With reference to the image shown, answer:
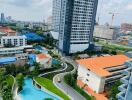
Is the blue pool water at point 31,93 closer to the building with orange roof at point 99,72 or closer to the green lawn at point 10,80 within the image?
the green lawn at point 10,80

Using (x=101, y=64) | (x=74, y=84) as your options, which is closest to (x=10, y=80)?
(x=74, y=84)

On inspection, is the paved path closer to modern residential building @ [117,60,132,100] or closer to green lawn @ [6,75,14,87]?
green lawn @ [6,75,14,87]

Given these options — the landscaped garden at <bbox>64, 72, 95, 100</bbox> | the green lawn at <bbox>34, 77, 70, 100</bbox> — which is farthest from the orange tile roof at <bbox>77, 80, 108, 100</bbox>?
the green lawn at <bbox>34, 77, 70, 100</bbox>

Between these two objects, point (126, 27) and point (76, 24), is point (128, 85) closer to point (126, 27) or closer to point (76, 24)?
point (76, 24)

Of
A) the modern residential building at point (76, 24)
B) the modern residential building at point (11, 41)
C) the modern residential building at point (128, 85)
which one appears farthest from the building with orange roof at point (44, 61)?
the modern residential building at point (128, 85)

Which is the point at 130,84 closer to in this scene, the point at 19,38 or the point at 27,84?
the point at 27,84

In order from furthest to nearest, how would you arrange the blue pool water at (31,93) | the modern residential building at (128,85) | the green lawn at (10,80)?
1. the green lawn at (10,80)
2. the blue pool water at (31,93)
3. the modern residential building at (128,85)

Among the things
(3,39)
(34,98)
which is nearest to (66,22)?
(3,39)
